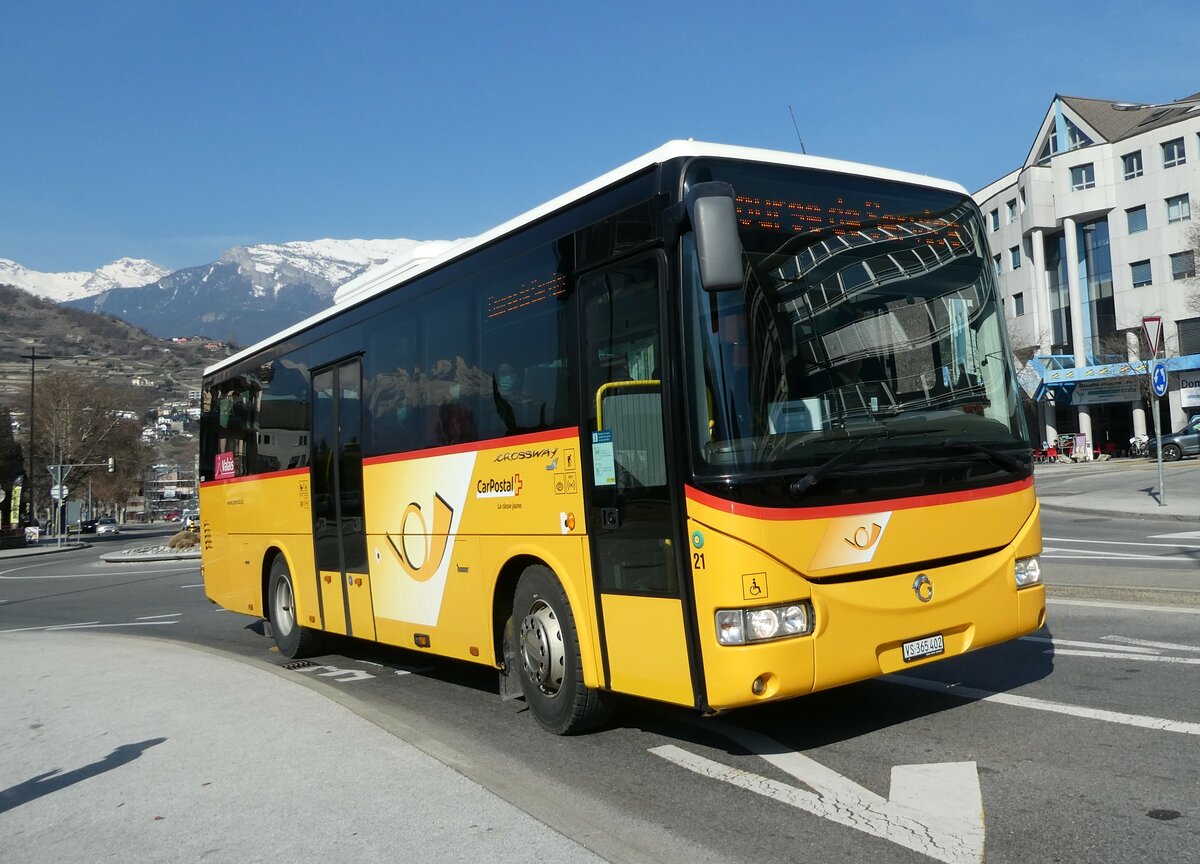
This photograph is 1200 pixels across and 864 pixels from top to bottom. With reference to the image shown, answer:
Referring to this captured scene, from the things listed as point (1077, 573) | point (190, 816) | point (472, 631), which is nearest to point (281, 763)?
point (190, 816)

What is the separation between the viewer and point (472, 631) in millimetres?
7875

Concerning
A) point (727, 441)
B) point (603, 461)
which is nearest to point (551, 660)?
point (603, 461)

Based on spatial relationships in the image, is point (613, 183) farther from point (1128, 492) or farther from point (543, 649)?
point (1128, 492)

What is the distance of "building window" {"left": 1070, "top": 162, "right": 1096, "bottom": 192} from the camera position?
64562 mm

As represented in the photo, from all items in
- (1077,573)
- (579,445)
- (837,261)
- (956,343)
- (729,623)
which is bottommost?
(1077,573)

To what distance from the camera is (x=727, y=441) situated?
5.55m

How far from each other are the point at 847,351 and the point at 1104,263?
66527mm

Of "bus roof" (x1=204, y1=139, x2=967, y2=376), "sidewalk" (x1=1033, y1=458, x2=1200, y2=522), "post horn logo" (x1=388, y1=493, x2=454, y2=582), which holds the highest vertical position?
"bus roof" (x1=204, y1=139, x2=967, y2=376)

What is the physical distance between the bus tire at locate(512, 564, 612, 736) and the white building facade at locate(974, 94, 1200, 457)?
57891 millimetres

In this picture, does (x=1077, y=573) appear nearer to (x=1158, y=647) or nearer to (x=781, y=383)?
(x=1158, y=647)

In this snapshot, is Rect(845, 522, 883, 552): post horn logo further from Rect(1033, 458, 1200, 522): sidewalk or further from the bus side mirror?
Rect(1033, 458, 1200, 522): sidewalk

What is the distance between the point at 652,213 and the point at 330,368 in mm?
5280

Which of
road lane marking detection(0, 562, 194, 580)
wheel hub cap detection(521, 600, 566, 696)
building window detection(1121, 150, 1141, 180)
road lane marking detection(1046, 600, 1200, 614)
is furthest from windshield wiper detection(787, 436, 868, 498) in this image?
building window detection(1121, 150, 1141, 180)

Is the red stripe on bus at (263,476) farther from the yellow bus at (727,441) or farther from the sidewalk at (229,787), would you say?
the yellow bus at (727,441)
